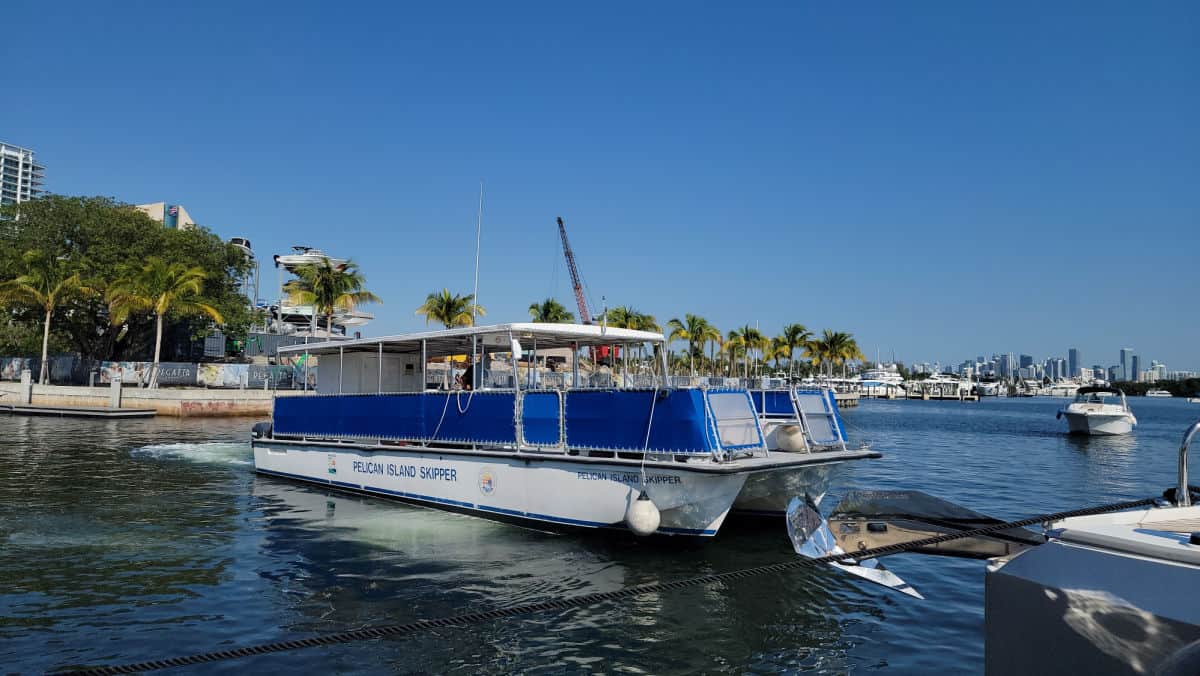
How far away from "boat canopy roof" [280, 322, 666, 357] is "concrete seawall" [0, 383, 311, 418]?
32772 mm

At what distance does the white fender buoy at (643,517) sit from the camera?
11.5 meters

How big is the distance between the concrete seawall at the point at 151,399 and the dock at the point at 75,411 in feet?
5.29

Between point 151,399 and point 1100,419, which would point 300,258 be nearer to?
point 151,399

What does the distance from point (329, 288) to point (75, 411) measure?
16450mm

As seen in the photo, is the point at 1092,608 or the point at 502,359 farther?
the point at 502,359

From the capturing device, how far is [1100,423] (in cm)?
4491

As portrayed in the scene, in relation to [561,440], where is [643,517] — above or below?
below

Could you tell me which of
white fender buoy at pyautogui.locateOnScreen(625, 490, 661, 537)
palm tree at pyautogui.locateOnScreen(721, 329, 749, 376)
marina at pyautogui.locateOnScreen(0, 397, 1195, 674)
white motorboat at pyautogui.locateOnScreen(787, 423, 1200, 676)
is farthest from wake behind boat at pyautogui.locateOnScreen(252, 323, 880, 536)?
palm tree at pyautogui.locateOnScreen(721, 329, 749, 376)

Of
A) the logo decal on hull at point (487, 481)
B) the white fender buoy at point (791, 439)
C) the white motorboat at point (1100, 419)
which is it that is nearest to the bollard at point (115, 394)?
the logo decal on hull at point (487, 481)

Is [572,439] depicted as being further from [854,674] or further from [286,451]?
[286,451]

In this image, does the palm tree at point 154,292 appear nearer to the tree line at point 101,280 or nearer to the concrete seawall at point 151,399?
the tree line at point 101,280

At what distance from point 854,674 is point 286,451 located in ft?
53.9

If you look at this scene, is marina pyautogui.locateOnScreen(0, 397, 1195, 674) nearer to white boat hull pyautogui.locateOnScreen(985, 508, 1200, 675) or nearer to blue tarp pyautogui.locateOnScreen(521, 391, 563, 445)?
blue tarp pyautogui.locateOnScreen(521, 391, 563, 445)

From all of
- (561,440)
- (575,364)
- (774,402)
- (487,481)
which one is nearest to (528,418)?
(561,440)
